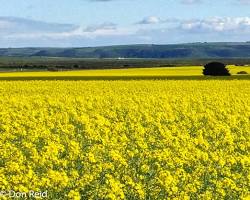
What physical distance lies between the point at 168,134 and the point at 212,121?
322 centimetres

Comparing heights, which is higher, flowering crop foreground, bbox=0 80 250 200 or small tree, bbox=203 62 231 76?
flowering crop foreground, bbox=0 80 250 200

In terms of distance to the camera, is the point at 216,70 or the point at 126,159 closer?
the point at 126,159

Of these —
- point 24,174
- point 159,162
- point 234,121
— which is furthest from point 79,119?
point 24,174

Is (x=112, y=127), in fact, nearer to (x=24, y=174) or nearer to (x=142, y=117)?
(x=142, y=117)

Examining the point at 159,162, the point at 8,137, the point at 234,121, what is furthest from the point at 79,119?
the point at 159,162

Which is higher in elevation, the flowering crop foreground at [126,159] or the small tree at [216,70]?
the flowering crop foreground at [126,159]

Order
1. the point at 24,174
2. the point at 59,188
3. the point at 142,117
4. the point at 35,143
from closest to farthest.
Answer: the point at 59,188 → the point at 24,174 → the point at 35,143 → the point at 142,117

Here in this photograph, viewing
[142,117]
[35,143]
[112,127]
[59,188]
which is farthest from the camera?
[142,117]

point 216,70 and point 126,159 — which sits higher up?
point 126,159

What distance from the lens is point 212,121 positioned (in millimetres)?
14805

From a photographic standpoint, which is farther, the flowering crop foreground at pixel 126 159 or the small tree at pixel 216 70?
the small tree at pixel 216 70

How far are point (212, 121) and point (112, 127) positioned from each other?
293 centimetres

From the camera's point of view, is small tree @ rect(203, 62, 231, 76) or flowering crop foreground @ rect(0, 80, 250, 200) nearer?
flowering crop foreground @ rect(0, 80, 250, 200)

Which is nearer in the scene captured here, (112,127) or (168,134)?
(168,134)
